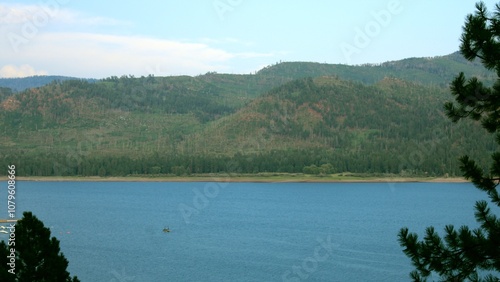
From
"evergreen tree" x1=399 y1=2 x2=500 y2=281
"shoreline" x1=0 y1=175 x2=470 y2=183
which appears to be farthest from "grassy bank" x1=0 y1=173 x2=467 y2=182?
"evergreen tree" x1=399 y1=2 x2=500 y2=281

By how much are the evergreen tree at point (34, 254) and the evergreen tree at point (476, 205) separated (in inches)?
414

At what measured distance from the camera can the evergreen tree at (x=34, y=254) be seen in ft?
58.4

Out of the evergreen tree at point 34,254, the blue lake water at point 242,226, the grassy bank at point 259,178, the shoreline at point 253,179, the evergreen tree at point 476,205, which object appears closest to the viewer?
the evergreen tree at point 476,205

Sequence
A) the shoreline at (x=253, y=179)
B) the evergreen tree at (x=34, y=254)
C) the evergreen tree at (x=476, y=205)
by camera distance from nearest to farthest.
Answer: the evergreen tree at (x=476, y=205), the evergreen tree at (x=34, y=254), the shoreline at (x=253, y=179)

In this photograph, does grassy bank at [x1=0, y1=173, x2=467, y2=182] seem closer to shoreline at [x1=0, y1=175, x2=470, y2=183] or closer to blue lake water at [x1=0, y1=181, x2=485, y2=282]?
shoreline at [x1=0, y1=175, x2=470, y2=183]

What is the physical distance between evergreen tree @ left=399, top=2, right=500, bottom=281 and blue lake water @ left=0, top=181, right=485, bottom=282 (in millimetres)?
37110

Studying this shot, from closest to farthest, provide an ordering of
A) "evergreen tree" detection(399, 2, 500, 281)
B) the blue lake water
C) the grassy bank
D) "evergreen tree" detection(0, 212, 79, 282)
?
"evergreen tree" detection(399, 2, 500, 281), "evergreen tree" detection(0, 212, 79, 282), the blue lake water, the grassy bank

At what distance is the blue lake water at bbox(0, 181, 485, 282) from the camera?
5278cm

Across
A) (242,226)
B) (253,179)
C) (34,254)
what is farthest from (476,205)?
(253,179)

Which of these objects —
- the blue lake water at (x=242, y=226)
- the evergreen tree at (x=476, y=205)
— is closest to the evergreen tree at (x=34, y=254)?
the evergreen tree at (x=476, y=205)

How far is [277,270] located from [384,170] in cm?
9927

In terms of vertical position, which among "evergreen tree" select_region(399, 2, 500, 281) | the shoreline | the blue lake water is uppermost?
"evergreen tree" select_region(399, 2, 500, 281)

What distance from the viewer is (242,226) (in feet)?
265

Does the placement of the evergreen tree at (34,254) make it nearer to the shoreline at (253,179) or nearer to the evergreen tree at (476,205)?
the evergreen tree at (476,205)
